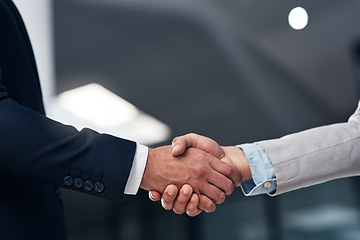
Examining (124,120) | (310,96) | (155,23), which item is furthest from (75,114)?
(310,96)

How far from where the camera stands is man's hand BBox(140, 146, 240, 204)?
1338mm

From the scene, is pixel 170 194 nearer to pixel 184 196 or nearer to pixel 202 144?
pixel 184 196

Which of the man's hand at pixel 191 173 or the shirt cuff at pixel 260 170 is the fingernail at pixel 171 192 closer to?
the man's hand at pixel 191 173

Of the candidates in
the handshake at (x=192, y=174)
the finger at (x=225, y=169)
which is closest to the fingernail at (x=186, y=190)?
the handshake at (x=192, y=174)

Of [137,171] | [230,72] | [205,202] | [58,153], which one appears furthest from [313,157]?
[230,72]

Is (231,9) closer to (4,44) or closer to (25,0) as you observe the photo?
(25,0)

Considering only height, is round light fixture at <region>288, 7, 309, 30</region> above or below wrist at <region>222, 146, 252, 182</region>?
above

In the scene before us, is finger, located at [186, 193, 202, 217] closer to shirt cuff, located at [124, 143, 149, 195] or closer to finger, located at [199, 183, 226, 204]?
finger, located at [199, 183, 226, 204]

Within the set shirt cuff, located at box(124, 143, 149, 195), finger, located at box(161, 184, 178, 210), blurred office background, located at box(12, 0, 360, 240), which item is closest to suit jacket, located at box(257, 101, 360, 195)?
finger, located at box(161, 184, 178, 210)

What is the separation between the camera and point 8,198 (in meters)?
1.04

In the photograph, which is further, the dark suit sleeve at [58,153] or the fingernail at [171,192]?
the fingernail at [171,192]

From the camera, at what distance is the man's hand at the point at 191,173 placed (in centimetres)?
134

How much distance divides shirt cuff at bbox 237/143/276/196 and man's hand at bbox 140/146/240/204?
7 centimetres

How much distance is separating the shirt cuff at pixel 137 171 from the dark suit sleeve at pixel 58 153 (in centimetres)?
5
